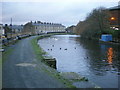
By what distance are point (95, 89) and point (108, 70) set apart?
975 centimetres

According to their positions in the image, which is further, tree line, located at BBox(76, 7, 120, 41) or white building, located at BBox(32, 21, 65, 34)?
white building, located at BBox(32, 21, 65, 34)

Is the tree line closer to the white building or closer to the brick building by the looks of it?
the brick building

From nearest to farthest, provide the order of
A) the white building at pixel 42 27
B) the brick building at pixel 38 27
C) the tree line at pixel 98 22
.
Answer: the tree line at pixel 98 22
the brick building at pixel 38 27
the white building at pixel 42 27

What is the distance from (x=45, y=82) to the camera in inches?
465

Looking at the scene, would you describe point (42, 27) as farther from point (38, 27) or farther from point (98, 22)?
point (98, 22)

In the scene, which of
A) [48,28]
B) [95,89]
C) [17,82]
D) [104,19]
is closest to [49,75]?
[17,82]

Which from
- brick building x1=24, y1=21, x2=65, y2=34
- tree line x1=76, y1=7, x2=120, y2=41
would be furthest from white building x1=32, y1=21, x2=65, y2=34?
tree line x1=76, y1=7, x2=120, y2=41

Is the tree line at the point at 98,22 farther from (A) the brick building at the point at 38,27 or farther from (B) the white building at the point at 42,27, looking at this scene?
(B) the white building at the point at 42,27

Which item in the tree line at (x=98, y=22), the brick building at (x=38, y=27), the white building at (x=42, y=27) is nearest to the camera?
the tree line at (x=98, y=22)

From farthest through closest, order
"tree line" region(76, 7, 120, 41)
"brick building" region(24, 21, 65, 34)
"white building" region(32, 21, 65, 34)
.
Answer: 1. "white building" region(32, 21, 65, 34)
2. "brick building" region(24, 21, 65, 34)
3. "tree line" region(76, 7, 120, 41)

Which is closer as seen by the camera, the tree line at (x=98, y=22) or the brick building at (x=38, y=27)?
the tree line at (x=98, y=22)

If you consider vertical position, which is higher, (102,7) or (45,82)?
(102,7)

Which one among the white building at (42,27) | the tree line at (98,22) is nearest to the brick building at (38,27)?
the white building at (42,27)

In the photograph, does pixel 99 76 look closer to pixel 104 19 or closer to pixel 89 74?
pixel 89 74
